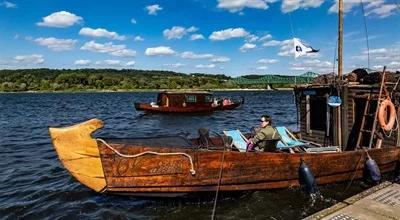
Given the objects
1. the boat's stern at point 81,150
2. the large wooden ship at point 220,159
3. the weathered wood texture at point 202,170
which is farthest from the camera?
the weathered wood texture at point 202,170

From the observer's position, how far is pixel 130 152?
8.52 meters

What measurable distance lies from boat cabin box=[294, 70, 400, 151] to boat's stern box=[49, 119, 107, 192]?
735cm

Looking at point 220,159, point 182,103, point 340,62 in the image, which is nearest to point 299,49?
point 340,62

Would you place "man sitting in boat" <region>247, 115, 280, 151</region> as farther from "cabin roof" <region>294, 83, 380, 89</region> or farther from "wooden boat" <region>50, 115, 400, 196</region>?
"cabin roof" <region>294, 83, 380, 89</region>

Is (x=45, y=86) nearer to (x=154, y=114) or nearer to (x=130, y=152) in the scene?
(x=154, y=114)

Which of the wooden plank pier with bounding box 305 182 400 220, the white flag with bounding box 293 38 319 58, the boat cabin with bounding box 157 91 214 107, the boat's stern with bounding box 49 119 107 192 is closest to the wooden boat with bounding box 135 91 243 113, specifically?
the boat cabin with bounding box 157 91 214 107

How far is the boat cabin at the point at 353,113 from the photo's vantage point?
11.9 metres

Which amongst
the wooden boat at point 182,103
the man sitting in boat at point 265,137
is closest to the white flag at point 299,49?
the man sitting in boat at point 265,137

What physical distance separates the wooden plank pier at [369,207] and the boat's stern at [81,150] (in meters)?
4.53

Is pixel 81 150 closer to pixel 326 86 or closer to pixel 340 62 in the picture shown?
pixel 326 86

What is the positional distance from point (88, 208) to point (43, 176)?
4.27 m

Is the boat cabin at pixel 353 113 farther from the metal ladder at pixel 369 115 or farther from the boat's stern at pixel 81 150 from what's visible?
the boat's stern at pixel 81 150

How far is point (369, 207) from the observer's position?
735 cm

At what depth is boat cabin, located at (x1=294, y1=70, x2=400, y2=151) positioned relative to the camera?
11.9 m
